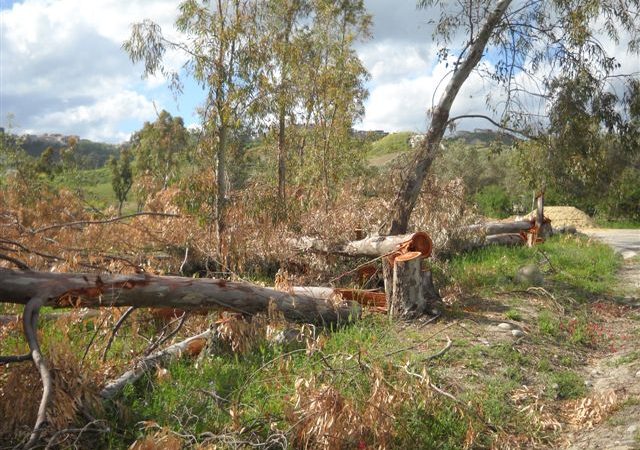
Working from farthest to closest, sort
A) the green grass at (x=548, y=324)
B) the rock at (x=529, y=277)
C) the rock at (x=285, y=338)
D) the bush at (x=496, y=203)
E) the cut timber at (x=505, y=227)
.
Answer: the bush at (x=496, y=203)
the cut timber at (x=505, y=227)
the rock at (x=529, y=277)
the green grass at (x=548, y=324)
the rock at (x=285, y=338)

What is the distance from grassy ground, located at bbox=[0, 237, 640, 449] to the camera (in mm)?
4762

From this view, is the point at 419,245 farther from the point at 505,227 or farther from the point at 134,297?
the point at 505,227

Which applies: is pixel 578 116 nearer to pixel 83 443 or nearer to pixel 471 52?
pixel 471 52

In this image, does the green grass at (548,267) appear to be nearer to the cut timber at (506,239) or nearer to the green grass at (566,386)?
the cut timber at (506,239)

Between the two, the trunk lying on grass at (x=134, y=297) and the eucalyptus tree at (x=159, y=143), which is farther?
the eucalyptus tree at (x=159, y=143)

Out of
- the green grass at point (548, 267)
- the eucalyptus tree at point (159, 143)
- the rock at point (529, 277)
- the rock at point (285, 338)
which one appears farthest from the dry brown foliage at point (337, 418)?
the eucalyptus tree at point (159, 143)

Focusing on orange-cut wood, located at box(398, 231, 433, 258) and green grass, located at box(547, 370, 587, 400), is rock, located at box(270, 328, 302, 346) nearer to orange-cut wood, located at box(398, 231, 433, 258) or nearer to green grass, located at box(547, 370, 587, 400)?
orange-cut wood, located at box(398, 231, 433, 258)

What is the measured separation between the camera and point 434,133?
31.6 feet

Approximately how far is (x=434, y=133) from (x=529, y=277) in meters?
2.78

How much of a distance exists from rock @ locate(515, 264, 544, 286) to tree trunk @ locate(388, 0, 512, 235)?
215 centimetres

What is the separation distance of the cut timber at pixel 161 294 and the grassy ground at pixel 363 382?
276 mm

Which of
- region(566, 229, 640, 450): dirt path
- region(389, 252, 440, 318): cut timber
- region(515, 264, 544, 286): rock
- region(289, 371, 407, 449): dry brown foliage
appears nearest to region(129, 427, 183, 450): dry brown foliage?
region(289, 371, 407, 449): dry brown foliage

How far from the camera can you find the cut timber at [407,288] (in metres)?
7.86

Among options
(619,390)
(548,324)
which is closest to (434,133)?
(548,324)
